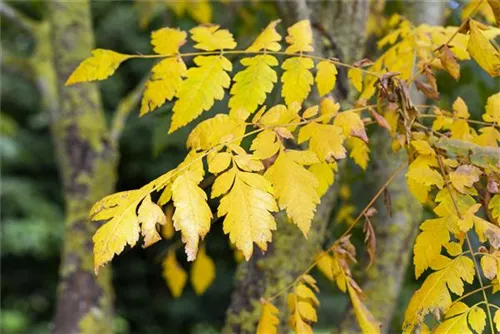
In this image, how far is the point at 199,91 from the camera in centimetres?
72

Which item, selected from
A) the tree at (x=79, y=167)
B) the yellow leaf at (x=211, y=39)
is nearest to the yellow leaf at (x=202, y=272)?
the tree at (x=79, y=167)

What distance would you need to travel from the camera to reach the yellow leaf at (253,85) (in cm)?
71

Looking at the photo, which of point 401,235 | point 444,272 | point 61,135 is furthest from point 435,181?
point 61,135

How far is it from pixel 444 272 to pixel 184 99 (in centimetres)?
32

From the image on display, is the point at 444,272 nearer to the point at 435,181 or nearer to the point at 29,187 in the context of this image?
the point at 435,181

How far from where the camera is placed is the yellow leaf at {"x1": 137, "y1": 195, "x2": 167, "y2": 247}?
576 millimetres

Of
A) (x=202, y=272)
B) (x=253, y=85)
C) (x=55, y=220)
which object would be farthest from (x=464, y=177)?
(x=55, y=220)

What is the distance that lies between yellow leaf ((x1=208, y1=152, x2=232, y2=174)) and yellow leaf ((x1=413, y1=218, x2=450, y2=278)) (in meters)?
0.19

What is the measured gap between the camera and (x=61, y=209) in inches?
228

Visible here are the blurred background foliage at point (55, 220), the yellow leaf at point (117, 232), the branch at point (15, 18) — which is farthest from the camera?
the blurred background foliage at point (55, 220)

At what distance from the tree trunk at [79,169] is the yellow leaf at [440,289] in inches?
35.4

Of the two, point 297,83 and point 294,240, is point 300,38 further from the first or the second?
point 294,240

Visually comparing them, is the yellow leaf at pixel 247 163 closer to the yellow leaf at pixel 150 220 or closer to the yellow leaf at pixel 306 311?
the yellow leaf at pixel 150 220

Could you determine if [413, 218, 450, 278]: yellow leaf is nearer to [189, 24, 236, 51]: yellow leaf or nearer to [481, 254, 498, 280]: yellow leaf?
[481, 254, 498, 280]: yellow leaf
